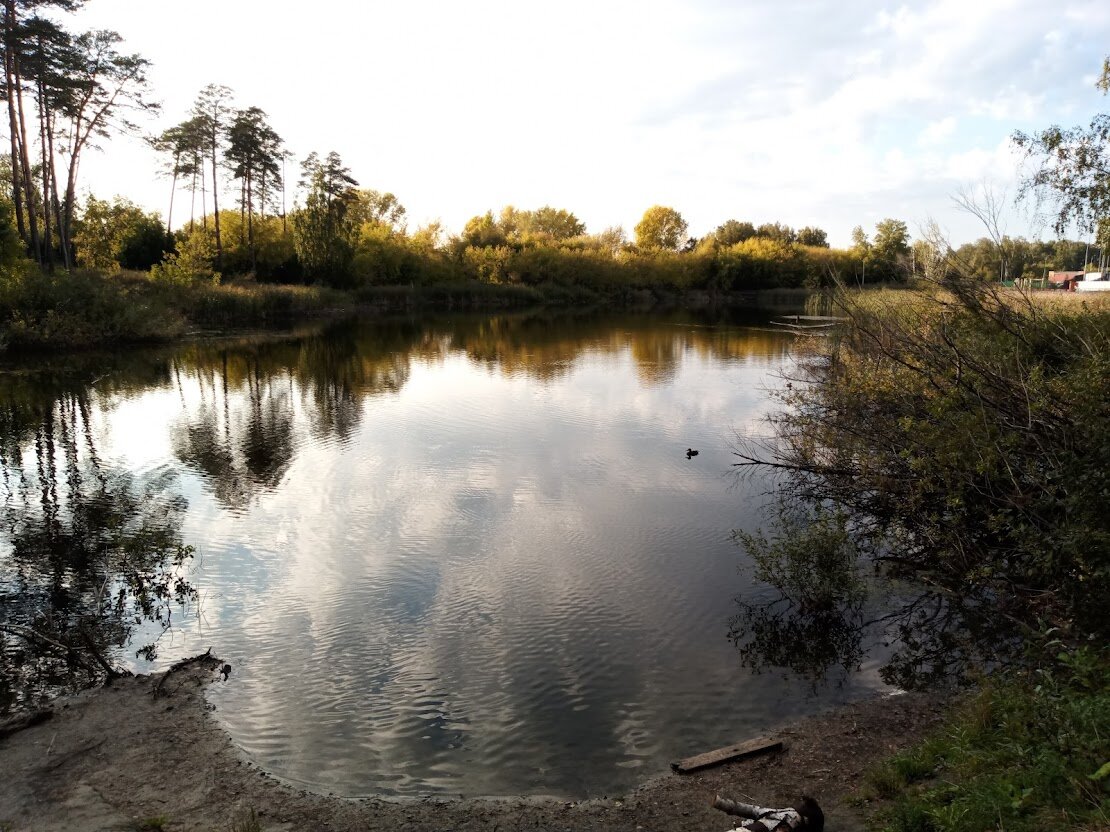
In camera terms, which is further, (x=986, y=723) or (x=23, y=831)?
(x=986, y=723)

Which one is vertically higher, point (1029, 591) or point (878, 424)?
point (878, 424)

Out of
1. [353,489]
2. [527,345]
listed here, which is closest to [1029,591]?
[353,489]

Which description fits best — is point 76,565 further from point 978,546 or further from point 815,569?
point 978,546

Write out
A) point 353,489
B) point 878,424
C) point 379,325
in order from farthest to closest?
point 379,325
point 353,489
point 878,424

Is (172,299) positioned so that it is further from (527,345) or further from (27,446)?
(27,446)

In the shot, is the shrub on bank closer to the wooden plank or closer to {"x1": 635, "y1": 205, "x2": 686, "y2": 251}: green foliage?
the wooden plank

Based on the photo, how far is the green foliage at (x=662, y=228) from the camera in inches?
4626

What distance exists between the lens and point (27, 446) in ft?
56.7

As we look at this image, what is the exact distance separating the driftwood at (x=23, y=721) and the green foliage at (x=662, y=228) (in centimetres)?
11478

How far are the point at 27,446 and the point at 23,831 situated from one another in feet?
49.0

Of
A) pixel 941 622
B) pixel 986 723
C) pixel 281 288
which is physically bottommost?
pixel 941 622

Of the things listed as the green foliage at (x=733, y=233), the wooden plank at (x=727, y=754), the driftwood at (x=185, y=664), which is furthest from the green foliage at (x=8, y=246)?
the green foliage at (x=733, y=233)

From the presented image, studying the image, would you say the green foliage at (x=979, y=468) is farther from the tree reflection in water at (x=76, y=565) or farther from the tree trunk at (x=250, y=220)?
the tree trunk at (x=250, y=220)

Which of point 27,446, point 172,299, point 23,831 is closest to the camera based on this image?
point 23,831
